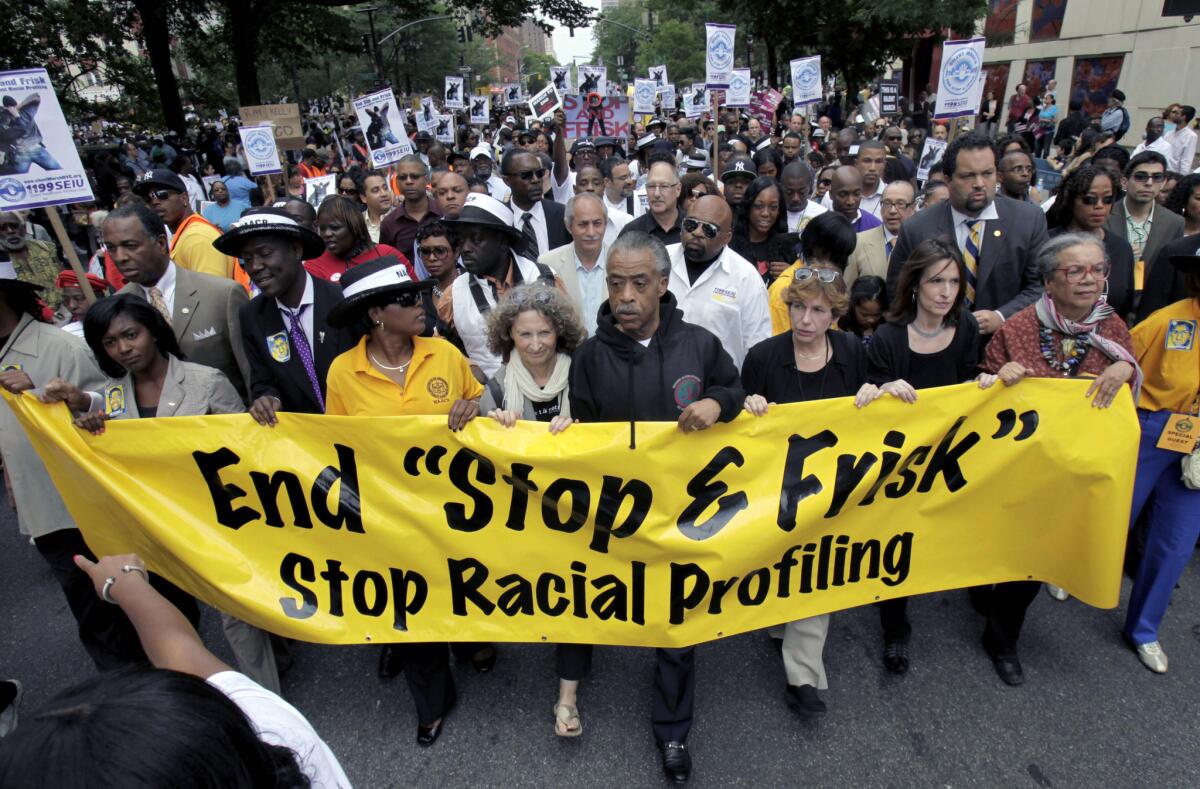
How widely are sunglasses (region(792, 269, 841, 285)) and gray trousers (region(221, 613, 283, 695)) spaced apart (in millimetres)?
2912

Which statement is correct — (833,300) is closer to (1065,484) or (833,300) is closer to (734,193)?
(1065,484)

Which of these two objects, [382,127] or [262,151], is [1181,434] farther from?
[262,151]

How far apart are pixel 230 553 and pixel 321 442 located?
0.64 meters

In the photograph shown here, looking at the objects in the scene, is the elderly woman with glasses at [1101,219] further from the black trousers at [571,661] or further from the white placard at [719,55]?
the white placard at [719,55]

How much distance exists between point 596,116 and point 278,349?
9137 mm

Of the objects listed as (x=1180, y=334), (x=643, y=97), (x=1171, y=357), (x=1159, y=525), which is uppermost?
(x=643, y=97)

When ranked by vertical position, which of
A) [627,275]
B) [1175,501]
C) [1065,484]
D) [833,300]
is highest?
[627,275]

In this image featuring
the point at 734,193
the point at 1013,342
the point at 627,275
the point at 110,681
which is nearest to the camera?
the point at 110,681

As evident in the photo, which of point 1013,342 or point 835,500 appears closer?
point 835,500

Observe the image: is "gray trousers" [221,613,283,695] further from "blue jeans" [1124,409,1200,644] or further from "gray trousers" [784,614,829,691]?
"blue jeans" [1124,409,1200,644]

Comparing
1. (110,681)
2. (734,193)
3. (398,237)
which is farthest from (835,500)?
(398,237)

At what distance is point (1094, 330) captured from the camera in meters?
3.13

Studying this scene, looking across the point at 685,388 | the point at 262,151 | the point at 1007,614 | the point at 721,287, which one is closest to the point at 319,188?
the point at 262,151

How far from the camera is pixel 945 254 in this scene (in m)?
3.13
